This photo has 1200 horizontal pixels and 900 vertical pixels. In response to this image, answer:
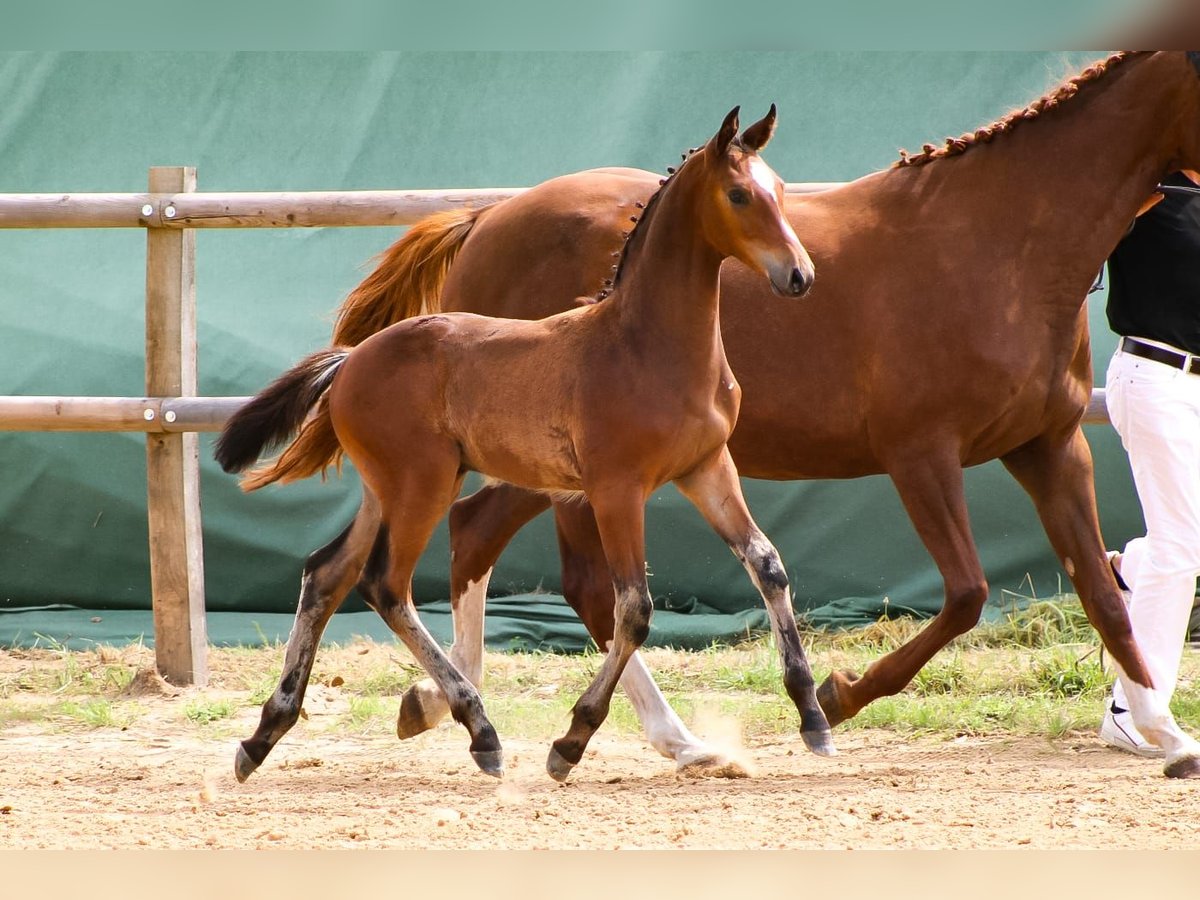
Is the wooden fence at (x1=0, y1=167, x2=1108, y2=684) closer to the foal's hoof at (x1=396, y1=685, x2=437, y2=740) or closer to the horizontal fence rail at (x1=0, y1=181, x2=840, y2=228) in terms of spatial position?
the horizontal fence rail at (x1=0, y1=181, x2=840, y2=228)

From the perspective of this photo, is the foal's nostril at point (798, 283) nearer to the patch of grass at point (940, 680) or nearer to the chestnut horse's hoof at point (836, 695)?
the chestnut horse's hoof at point (836, 695)

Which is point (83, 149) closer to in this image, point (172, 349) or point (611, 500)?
point (172, 349)

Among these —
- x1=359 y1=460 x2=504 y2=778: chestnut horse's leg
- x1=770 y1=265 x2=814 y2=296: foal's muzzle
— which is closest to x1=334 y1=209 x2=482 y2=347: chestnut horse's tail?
x1=359 y1=460 x2=504 y2=778: chestnut horse's leg

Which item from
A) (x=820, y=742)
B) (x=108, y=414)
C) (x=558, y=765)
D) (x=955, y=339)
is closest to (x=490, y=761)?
(x=558, y=765)

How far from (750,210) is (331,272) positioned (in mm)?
3900

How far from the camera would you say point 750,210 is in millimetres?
2822

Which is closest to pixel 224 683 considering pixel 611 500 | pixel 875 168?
pixel 611 500

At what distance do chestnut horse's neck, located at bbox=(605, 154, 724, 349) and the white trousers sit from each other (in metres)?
1.33

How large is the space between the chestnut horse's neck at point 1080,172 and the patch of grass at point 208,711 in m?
2.81

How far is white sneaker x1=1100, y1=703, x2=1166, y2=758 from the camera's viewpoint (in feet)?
11.9

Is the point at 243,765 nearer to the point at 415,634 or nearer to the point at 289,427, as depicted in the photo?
the point at 415,634

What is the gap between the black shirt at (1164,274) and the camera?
3613 mm

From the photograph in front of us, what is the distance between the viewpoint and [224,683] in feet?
16.9

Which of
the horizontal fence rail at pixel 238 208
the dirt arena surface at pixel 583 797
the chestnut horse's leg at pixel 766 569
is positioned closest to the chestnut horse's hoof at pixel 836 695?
the dirt arena surface at pixel 583 797
